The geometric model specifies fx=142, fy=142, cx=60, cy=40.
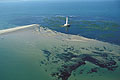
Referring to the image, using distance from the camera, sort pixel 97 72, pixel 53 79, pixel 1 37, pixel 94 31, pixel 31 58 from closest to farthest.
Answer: pixel 53 79 → pixel 97 72 → pixel 31 58 → pixel 1 37 → pixel 94 31

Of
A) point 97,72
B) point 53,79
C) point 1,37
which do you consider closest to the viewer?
point 53,79

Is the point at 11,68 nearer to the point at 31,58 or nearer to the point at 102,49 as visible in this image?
the point at 31,58

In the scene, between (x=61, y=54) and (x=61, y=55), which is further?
(x=61, y=54)

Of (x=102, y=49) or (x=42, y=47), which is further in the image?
(x=42, y=47)

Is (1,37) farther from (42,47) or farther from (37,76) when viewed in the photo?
(37,76)

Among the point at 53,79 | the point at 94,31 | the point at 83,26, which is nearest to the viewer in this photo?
the point at 53,79

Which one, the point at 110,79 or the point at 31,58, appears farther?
the point at 31,58

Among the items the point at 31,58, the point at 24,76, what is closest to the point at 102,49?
the point at 31,58

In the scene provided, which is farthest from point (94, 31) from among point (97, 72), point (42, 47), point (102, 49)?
point (97, 72)

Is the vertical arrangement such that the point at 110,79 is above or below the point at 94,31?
below
